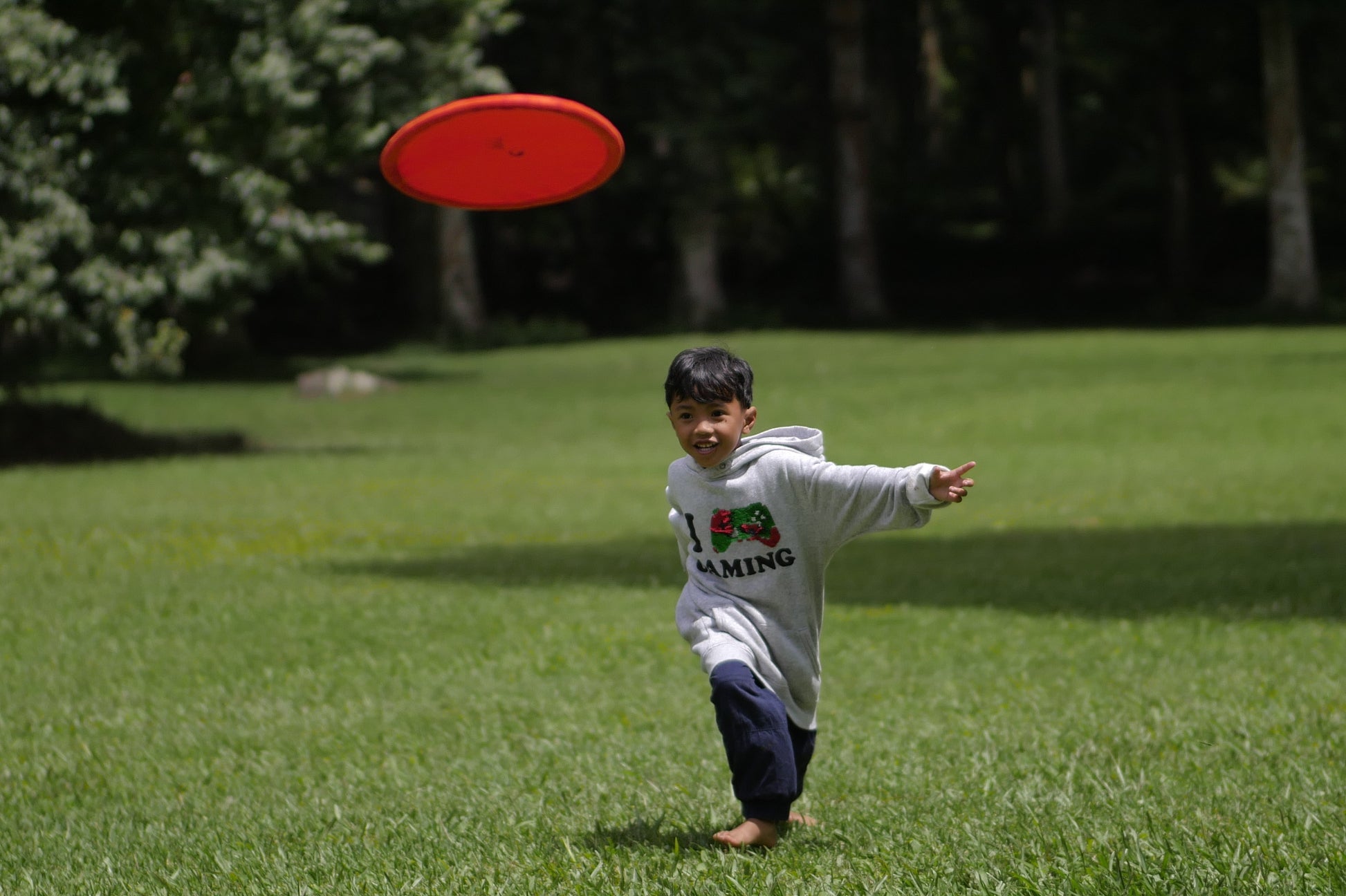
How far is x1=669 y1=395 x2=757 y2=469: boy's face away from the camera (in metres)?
4.99

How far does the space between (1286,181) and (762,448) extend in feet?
110

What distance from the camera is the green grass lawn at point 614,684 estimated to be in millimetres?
4973

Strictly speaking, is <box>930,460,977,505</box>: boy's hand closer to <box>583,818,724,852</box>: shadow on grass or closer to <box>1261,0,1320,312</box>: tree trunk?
<box>583,818,724,852</box>: shadow on grass

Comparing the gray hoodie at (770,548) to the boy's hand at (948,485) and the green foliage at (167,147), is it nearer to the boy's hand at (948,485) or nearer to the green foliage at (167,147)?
the boy's hand at (948,485)

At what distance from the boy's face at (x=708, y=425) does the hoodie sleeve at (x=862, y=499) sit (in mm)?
252

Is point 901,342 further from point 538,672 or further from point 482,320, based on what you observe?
point 538,672

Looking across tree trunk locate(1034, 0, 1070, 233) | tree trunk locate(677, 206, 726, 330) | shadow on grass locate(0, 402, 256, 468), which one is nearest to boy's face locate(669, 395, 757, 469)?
shadow on grass locate(0, 402, 256, 468)

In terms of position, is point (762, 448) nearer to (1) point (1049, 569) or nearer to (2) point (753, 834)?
(2) point (753, 834)

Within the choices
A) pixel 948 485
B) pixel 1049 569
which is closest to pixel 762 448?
pixel 948 485

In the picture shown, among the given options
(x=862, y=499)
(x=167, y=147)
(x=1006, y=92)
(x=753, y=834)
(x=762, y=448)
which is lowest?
(x=753, y=834)

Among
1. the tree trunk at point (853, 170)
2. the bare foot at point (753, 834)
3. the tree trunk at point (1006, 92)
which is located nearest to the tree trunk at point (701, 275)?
A: the tree trunk at point (853, 170)

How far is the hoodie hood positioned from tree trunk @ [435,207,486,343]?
114 ft

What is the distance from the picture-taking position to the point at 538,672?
8930 mm

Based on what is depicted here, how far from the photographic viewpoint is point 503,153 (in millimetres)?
6180
